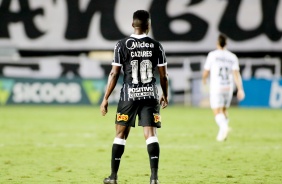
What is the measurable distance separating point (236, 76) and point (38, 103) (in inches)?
586

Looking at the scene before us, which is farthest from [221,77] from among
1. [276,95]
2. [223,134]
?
[276,95]

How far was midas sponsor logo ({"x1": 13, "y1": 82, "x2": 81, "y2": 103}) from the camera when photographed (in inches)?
1147

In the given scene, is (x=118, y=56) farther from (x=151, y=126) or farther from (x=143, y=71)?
(x=151, y=126)

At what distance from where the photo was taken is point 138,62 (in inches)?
348

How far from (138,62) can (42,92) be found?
20.9 meters

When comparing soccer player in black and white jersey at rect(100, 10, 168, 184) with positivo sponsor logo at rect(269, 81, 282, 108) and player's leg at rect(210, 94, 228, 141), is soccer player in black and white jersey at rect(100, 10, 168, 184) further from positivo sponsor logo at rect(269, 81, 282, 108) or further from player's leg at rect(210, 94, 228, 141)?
positivo sponsor logo at rect(269, 81, 282, 108)

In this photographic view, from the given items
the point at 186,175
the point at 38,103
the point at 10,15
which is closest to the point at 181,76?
the point at 38,103

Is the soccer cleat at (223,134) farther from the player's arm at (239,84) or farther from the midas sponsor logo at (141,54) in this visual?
the midas sponsor logo at (141,54)

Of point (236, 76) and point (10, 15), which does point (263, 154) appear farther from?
point (10, 15)

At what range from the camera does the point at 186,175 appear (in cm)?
1046

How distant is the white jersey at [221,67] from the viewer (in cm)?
1568

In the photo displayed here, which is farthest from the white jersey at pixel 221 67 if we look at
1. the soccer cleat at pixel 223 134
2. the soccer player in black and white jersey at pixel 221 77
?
the soccer cleat at pixel 223 134

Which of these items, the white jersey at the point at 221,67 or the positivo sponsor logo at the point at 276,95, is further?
the positivo sponsor logo at the point at 276,95

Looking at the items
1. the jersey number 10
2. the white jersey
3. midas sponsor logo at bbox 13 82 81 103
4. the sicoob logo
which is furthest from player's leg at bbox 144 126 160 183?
midas sponsor logo at bbox 13 82 81 103
